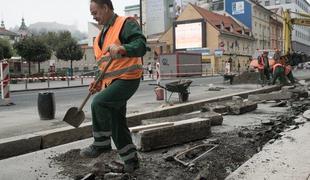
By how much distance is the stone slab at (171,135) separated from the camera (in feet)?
18.1

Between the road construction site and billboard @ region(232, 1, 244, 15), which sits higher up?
billboard @ region(232, 1, 244, 15)

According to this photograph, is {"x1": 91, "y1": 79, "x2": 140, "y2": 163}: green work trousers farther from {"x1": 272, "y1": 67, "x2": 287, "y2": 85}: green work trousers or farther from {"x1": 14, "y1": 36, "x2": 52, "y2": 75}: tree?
{"x1": 14, "y1": 36, "x2": 52, "y2": 75}: tree

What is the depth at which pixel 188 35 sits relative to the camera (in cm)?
6844

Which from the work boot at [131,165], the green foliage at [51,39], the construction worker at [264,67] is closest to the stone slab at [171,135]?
the work boot at [131,165]

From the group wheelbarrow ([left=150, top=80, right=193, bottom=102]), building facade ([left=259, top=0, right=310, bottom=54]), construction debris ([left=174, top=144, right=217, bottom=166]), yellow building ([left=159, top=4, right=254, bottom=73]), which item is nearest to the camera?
construction debris ([left=174, top=144, right=217, bottom=166])

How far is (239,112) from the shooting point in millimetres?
9859

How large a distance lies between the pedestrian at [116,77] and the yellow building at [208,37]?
5815 centimetres

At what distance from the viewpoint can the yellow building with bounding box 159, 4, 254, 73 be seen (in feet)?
213

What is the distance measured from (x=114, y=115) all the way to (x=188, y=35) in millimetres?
64946

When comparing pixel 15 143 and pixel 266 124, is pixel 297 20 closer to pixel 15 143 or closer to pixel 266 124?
pixel 266 124

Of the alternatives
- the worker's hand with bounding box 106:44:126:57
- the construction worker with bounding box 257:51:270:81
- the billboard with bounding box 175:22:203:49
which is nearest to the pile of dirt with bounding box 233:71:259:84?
the construction worker with bounding box 257:51:270:81

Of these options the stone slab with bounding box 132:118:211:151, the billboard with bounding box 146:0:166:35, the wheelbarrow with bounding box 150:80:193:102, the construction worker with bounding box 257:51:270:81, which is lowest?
the stone slab with bounding box 132:118:211:151

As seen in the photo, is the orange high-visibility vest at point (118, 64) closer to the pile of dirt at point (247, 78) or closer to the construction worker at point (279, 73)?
the construction worker at point (279, 73)

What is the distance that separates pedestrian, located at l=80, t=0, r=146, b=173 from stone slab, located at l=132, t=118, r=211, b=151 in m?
1.00
